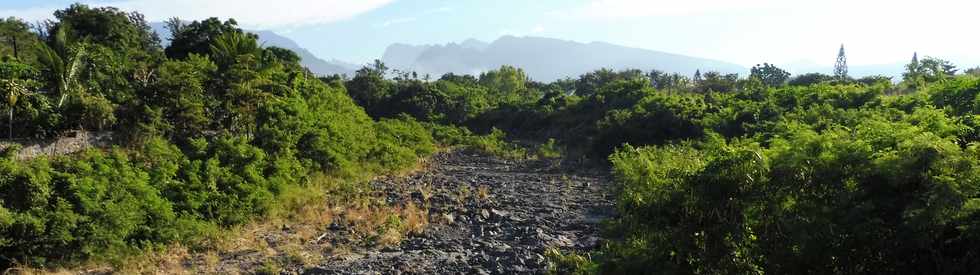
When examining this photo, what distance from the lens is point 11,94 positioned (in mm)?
13539

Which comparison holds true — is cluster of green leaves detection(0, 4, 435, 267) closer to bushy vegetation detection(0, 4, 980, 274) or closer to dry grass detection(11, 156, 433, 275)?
bushy vegetation detection(0, 4, 980, 274)

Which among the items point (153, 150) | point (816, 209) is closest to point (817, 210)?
point (816, 209)

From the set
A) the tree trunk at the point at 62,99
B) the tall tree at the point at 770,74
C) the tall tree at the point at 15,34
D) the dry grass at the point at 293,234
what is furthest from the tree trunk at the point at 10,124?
the tall tree at the point at 770,74

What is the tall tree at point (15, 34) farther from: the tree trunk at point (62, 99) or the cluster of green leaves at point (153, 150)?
the tree trunk at point (62, 99)

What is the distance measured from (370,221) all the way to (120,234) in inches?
234

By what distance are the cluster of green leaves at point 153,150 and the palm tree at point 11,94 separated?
46 mm

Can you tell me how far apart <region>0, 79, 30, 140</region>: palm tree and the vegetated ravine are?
7.77m

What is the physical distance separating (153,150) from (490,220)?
28.8 ft

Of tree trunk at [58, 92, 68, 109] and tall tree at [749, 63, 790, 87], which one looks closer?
tree trunk at [58, 92, 68, 109]

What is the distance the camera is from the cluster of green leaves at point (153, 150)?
37.8 feet

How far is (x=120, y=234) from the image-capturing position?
12.1 metres

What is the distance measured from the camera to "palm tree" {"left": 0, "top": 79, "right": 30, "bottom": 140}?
13.5m

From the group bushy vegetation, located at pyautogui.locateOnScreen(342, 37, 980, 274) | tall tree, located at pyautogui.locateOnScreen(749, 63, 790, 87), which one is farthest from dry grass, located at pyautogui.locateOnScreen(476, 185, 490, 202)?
tall tree, located at pyautogui.locateOnScreen(749, 63, 790, 87)

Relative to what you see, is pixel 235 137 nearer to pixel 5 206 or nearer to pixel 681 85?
pixel 5 206
